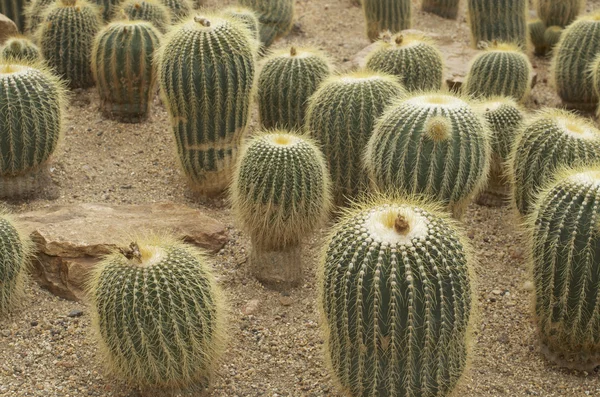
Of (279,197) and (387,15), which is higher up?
(387,15)

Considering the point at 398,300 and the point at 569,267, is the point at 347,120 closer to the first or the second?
the point at 569,267

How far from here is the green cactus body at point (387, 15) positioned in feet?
32.7

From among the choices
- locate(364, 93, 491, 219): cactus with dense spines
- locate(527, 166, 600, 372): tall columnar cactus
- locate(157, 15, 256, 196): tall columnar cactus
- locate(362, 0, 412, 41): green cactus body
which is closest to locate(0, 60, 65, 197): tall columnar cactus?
locate(157, 15, 256, 196): tall columnar cactus

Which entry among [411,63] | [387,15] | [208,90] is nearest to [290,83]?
[208,90]

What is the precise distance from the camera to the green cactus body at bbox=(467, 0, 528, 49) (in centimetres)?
961

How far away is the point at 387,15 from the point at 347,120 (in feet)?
14.6

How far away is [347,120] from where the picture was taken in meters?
5.95

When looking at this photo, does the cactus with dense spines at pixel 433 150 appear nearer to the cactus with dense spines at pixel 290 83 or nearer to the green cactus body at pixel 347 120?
the green cactus body at pixel 347 120

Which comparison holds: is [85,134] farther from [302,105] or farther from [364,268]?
[364,268]

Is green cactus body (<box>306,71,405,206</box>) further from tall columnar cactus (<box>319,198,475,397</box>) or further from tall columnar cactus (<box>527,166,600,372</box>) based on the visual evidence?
tall columnar cactus (<box>319,198,475,397</box>)

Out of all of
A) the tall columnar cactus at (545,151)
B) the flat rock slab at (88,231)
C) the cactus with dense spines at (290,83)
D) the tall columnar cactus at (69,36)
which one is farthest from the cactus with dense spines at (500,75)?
the tall columnar cactus at (69,36)

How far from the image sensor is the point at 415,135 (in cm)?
519

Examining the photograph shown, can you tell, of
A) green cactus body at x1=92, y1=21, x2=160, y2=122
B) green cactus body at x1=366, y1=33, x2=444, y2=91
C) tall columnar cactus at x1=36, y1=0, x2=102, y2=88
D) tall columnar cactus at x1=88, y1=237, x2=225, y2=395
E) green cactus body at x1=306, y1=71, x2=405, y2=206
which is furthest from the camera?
tall columnar cactus at x1=36, y1=0, x2=102, y2=88

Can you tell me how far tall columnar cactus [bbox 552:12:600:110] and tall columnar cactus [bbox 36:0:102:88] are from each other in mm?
4741
